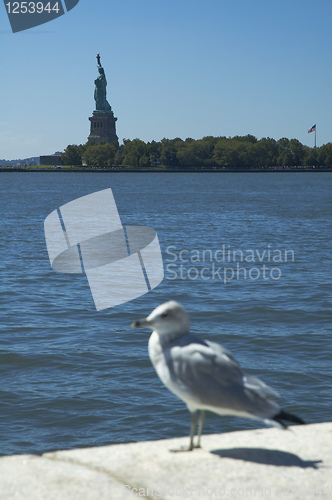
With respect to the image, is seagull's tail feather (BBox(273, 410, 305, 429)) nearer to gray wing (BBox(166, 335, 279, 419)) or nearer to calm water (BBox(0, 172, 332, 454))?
gray wing (BBox(166, 335, 279, 419))

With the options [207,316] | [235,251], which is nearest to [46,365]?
[207,316]

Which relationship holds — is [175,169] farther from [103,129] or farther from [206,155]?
[103,129]

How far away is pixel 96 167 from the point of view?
155500 millimetres

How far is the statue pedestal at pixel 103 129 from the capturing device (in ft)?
493

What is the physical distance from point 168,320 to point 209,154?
16061cm

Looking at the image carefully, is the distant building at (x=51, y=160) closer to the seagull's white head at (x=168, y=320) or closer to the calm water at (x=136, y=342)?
the calm water at (x=136, y=342)

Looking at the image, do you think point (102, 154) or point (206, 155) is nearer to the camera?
point (102, 154)

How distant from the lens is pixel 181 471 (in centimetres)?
299

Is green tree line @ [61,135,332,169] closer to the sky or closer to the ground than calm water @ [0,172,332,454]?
closer to the sky

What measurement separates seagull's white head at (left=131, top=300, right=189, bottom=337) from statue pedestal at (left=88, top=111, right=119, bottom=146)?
148724mm

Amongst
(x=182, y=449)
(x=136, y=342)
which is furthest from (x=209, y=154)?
(x=182, y=449)

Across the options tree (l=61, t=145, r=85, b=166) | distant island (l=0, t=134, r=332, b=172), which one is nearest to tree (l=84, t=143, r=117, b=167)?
distant island (l=0, t=134, r=332, b=172)

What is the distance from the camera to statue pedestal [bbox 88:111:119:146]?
150250mm

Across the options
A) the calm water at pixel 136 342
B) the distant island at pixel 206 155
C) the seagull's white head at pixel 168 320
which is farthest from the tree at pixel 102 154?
the seagull's white head at pixel 168 320
